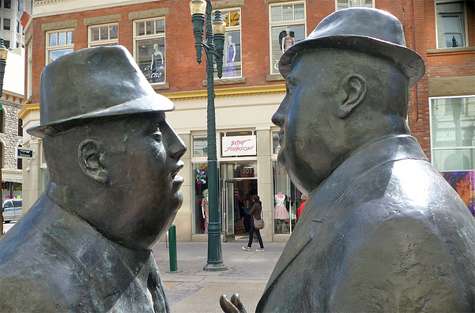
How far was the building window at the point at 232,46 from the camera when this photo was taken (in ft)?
56.8

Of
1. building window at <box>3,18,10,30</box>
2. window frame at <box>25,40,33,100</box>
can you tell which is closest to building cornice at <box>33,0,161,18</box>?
window frame at <box>25,40,33,100</box>

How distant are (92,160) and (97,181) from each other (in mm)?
82

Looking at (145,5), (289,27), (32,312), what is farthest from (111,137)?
(145,5)

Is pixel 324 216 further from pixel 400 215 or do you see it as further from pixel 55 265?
pixel 55 265

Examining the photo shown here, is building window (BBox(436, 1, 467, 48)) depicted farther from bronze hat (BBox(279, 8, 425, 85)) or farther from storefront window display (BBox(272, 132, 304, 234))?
bronze hat (BBox(279, 8, 425, 85))

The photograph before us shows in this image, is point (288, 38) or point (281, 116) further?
point (288, 38)

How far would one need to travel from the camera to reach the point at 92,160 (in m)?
1.92

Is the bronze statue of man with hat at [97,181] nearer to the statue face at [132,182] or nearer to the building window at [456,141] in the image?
the statue face at [132,182]

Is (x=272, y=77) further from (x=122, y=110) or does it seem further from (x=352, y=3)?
(x=122, y=110)

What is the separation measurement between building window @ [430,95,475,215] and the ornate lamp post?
7.52 meters

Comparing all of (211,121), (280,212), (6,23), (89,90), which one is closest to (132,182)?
(89,90)

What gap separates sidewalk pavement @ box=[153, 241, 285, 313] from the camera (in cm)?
743

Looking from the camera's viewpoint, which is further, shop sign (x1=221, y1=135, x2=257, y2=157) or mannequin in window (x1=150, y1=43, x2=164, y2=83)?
mannequin in window (x1=150, y1=43, x2=164, y2=83)

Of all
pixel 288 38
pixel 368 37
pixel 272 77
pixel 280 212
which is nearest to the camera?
pixel 368 37
